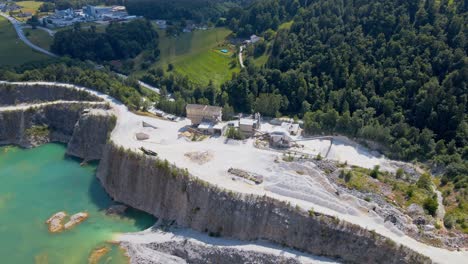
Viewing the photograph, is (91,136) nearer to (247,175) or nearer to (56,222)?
(56,222)

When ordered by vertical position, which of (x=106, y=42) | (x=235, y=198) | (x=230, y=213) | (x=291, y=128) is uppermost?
(x=291, y=128)

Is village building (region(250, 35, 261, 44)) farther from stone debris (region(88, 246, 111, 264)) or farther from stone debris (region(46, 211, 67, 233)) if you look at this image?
stone debris (region(88, 246, 111, 264))

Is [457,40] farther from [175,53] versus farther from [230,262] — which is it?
[175,53]

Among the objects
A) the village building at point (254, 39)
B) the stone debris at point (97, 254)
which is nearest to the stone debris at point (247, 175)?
the stone debris at point (97, 254)

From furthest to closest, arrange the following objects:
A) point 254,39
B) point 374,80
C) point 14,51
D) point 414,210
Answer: point 254,39 → point 14,51 → point 374,80 → point 414,210

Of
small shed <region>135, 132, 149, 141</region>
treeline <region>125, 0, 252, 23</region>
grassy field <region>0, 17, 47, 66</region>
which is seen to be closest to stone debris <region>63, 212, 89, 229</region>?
small shed <region>135, 132, 149, 141</region>

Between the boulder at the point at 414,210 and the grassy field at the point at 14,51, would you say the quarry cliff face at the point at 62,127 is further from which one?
the boulder at the point at 414,210

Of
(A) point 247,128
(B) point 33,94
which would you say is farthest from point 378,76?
(B) point 33,94
